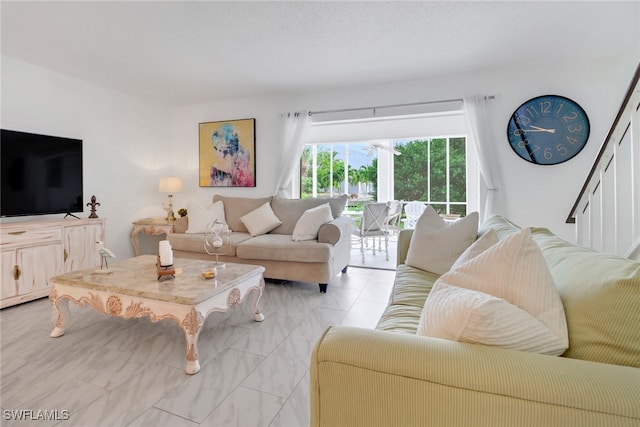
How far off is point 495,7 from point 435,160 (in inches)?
163

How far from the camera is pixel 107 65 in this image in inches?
130

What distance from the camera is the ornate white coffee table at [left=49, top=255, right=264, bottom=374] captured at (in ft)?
5.96

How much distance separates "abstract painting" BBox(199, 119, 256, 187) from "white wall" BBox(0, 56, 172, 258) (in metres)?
0.69

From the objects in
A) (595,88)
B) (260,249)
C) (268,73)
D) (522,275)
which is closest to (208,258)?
(260,249)

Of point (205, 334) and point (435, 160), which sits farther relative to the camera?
point (435, 160)

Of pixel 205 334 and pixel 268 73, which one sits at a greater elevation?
pixel 268 73

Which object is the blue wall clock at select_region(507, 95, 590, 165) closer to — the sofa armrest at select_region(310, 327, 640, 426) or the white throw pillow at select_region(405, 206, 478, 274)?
the white throw pillow at select_region(405, 206, 478, 274)

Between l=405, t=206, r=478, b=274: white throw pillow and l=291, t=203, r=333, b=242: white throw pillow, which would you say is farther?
l=291, t=203, r=333, b=242: white throw pillow

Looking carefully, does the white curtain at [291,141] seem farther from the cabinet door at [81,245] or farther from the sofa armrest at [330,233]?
the cabinet door at [81,245]

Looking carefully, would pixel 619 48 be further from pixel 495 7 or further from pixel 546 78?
pixel 495 7

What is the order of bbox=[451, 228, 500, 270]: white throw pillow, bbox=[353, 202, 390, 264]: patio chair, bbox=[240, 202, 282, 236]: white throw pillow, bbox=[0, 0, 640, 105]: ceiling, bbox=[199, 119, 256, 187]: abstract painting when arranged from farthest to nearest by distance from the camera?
1. bbox=[353, 202, 390, 264]: patio chair
2. bbox=[199, 119, 256, 187]: abstract painting
3. bbox=[240, 202, 282, 236]: white throw pillow
4. bbox=[0, 0, 640, 105]: ceiling
5. bbox=[451, 228, 500, 270]: white throw pillow

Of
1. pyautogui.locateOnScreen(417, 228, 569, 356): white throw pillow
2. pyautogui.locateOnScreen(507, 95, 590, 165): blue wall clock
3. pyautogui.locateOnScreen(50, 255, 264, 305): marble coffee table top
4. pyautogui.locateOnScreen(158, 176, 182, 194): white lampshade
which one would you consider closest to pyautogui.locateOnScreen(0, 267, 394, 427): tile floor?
pyautogui.locateOnScreen(50, 255, 264, 305): marble coffee table top

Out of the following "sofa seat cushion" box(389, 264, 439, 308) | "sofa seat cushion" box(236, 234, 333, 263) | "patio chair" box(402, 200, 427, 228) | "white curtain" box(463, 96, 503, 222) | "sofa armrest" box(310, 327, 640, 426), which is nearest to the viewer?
"sofa armrest" box(310, 327, 640, 426)

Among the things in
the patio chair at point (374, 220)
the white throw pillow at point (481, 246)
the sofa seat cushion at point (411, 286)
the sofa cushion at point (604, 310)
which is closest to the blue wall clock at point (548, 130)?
the patio chair at point (374, 220)
